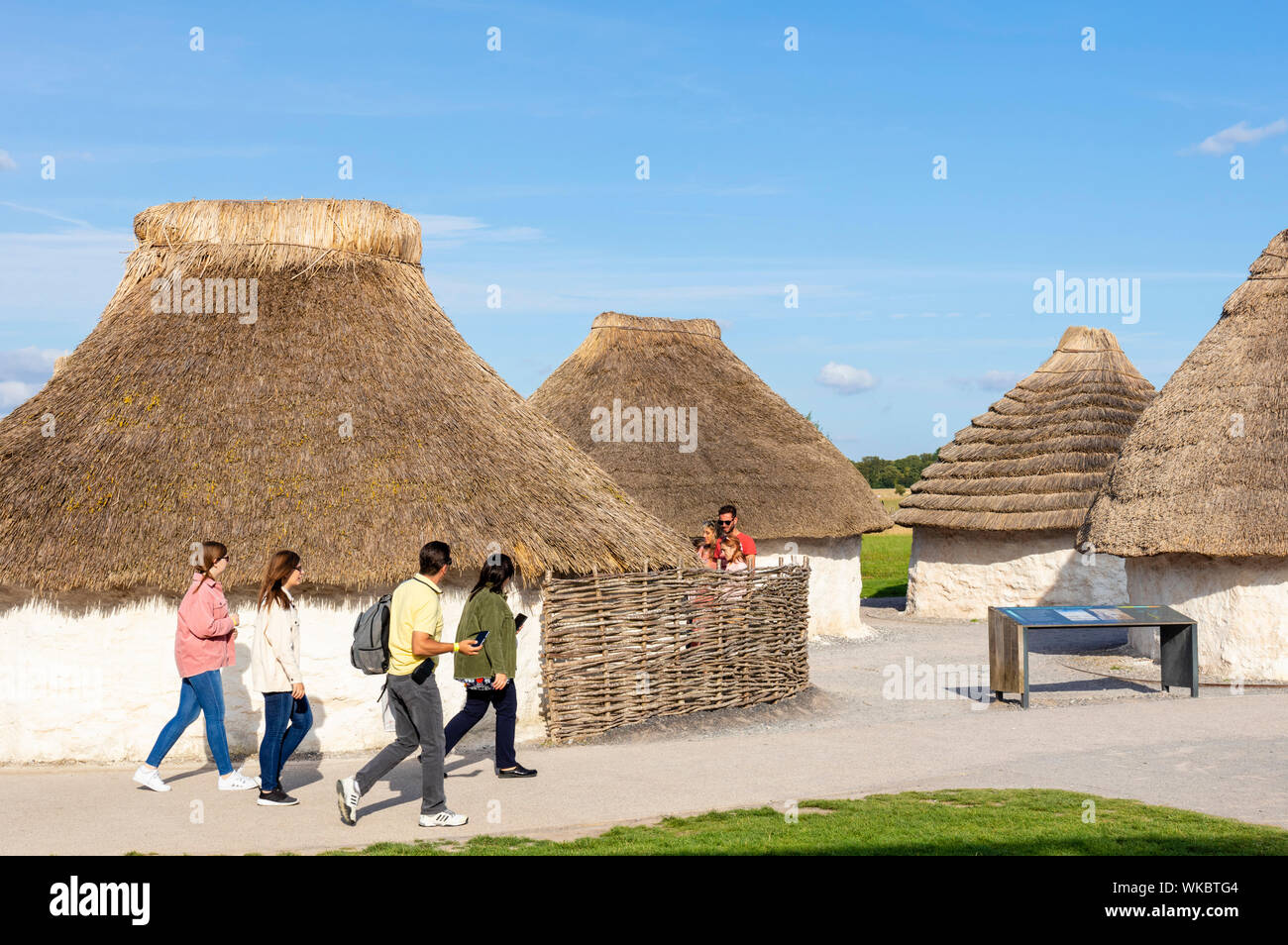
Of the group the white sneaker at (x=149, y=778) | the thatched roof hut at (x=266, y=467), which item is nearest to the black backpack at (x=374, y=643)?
the white sneaker at (x=149, y=778)

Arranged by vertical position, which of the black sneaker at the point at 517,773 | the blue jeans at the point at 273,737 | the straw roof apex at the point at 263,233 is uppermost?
the straw roof apex at the point at 263,233

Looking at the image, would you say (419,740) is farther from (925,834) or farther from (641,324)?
(641,324)

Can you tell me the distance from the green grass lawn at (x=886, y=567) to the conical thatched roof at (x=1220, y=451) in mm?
13849

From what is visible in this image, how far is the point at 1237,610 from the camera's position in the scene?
17594mm

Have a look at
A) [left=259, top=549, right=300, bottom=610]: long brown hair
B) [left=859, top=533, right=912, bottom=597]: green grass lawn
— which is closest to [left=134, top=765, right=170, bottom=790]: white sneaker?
[left=259, top=549, right=300, bottom=610]: long brown hair

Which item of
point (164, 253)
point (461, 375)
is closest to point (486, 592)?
point (461, 375)

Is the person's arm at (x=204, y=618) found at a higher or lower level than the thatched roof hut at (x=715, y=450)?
lower

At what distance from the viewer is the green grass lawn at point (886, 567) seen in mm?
38281

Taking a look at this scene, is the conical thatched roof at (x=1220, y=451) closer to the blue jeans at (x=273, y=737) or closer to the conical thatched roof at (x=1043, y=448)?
the conical thatched roof at (x=1043, y=448)

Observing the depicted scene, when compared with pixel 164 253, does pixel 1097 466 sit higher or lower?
lower

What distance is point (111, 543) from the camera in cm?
1177
